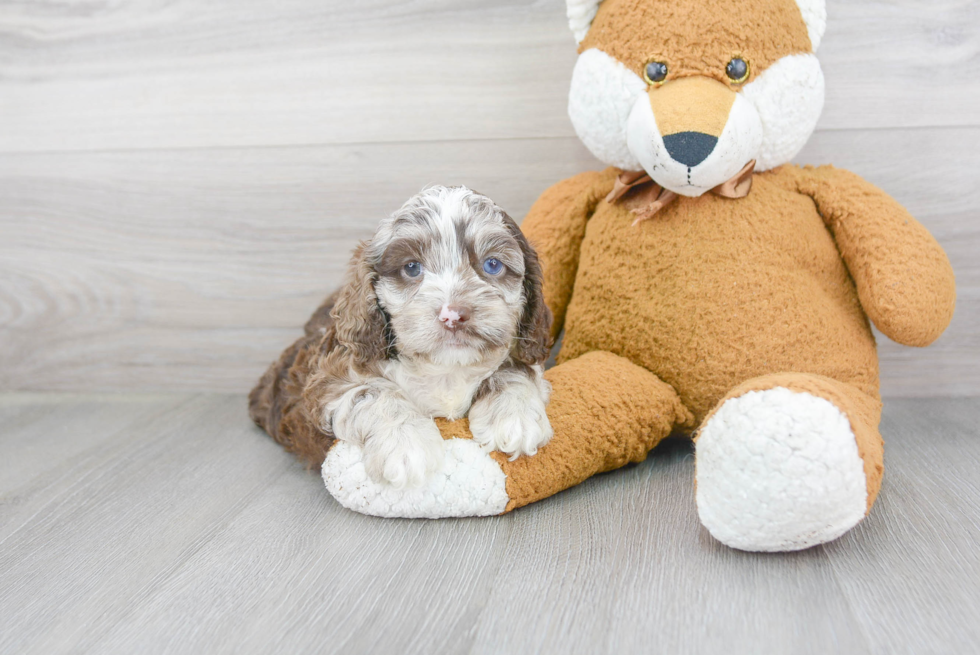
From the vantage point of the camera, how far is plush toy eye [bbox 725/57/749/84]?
1.82 metres

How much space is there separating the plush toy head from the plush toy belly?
126 mm

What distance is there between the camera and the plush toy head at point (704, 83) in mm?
1757

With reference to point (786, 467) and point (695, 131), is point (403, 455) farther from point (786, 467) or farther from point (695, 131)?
point (695, 131)

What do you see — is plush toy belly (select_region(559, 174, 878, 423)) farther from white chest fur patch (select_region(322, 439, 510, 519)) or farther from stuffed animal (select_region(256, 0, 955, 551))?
white chest fur patch (select_region(322, 439, 510, 519))

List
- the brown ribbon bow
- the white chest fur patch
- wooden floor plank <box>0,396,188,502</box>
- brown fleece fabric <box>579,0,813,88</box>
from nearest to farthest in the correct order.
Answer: the white chest fur patch < brown fleece fabric <box>579,0,813,88</box> < the brown ribbon bow < wooden floor plank <box>0,396,188,502</box>

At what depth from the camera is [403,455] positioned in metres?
1.62

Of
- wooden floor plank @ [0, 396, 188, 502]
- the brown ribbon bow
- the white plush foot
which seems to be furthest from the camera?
wooden floor plank @ [0, 396, 188, 502]

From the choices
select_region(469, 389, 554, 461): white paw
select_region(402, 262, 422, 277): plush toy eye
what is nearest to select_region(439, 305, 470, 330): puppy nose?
select_region(402, 262, 422, 277): plush toy eye

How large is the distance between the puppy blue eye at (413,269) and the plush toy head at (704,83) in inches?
24.7

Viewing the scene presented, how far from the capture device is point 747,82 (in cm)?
184

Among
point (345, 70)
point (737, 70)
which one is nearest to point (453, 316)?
point (737, 70)

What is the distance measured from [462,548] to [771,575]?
625mm

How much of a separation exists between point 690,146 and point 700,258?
32 centimetres

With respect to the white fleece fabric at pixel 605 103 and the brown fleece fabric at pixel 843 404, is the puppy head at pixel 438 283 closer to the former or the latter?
the white fleece fabric at pixel 605 103
